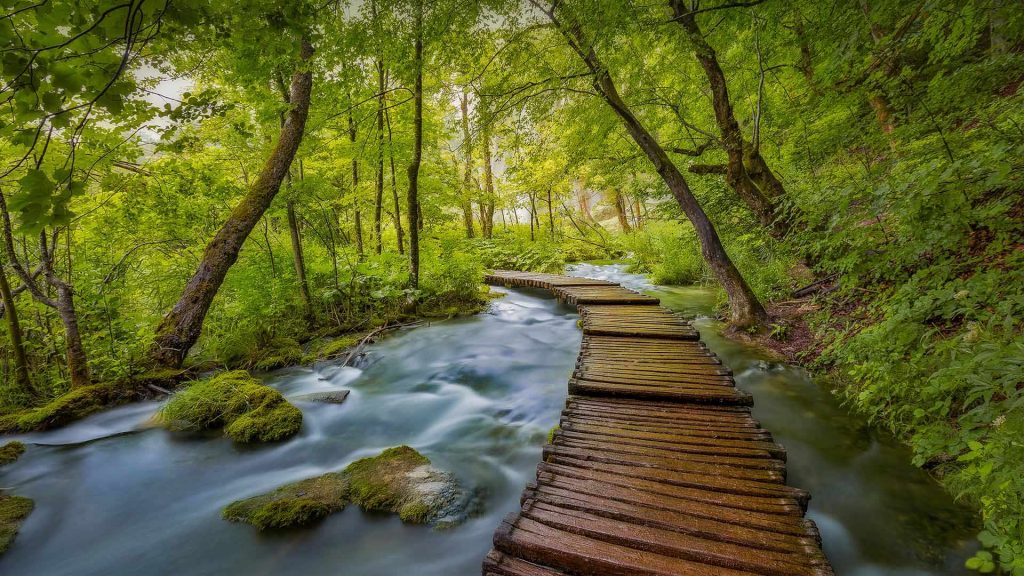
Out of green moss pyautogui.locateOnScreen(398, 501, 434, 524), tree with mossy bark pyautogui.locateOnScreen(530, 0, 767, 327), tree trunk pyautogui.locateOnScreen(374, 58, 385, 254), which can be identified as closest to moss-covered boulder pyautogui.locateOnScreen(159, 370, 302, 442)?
green moss pyautogui.locateOnScreen(398, 501, 434, 524)

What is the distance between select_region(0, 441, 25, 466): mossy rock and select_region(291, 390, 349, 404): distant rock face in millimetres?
2447

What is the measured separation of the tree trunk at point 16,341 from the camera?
424 centimetres

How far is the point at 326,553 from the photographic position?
280cm

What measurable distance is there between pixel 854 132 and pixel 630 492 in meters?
4.75

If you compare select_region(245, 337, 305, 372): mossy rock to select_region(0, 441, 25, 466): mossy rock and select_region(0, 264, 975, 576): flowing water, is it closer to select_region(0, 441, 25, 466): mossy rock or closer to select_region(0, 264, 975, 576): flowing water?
select_region(0, 264, 975, 576): flowing water

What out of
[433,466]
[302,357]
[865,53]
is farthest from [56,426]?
[865,53]

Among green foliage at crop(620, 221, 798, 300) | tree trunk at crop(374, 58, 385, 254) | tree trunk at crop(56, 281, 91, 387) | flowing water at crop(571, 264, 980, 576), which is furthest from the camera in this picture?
tree trunk at crop(374, 58, 385, 254)

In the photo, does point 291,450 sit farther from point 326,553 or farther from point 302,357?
point 302,357

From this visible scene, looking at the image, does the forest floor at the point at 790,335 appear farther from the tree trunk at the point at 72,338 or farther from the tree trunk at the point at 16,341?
the tree trunk at the point at 16,341

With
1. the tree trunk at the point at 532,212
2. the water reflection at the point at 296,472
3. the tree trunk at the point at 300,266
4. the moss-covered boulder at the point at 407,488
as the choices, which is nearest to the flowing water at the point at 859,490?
the water reflection at the point at 296,472

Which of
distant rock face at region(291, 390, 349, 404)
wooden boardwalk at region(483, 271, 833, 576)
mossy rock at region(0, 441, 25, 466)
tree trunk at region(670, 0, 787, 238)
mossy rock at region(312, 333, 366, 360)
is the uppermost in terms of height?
tree trunk at region(670, 0, 787, 238)

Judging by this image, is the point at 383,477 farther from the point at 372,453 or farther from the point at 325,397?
the point at 325,397

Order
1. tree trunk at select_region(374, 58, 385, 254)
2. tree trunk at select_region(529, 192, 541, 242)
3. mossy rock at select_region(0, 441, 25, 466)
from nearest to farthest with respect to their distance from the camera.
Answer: mossy rock at select_region(0, 441, 25, 466), tree trunk at select_region(374, 58, 385, 254), tree trunk at select_region(529, 192, 541, 242)

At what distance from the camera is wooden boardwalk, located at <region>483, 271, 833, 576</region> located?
2.00 meters
